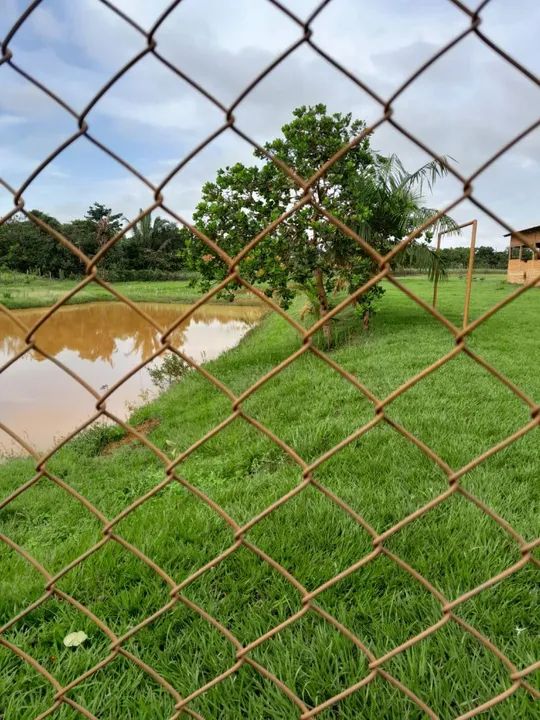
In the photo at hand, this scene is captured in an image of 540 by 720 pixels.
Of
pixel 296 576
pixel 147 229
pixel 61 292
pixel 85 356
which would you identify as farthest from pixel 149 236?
pixel 61 292

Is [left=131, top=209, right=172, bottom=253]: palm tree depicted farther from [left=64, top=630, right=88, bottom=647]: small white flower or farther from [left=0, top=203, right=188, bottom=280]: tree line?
[left=64, top=630, right=88, bottom=647]: small white flower

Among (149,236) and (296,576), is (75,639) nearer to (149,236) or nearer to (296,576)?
(296,576)

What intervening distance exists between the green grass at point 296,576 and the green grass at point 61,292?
9.72 meters

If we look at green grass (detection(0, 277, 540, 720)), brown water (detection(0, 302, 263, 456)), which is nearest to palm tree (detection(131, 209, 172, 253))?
brown water (detection(0, 302, 263, 456))

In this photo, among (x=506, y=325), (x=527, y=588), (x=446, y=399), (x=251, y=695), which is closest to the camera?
(x=251, y=695)

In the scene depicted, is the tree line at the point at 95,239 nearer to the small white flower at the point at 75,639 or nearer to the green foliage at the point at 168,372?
the small white flower at the point at 75,639

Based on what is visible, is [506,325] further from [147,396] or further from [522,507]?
[522,507]

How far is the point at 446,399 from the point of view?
3.84 metres

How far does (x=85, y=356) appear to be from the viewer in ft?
36.2

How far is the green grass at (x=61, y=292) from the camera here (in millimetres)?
13727

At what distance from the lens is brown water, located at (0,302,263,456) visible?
255 inches

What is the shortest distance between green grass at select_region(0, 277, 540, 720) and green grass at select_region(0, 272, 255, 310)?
31.9 ft

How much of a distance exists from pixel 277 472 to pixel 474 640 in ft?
4.85

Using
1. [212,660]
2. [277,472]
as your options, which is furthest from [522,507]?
[212,660]
